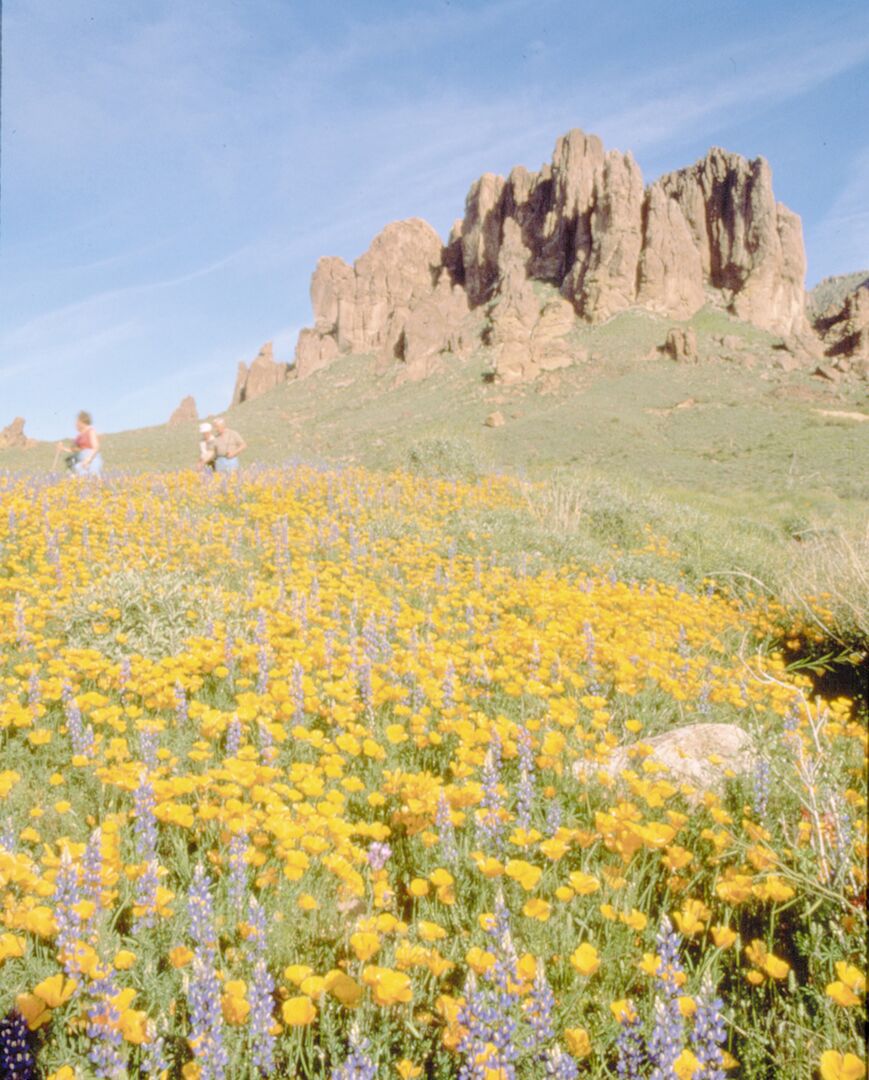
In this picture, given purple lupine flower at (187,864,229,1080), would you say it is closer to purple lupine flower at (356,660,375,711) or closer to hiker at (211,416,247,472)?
purple lupine flower at (356,660,375,711)

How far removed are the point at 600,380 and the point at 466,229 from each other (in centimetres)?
5328

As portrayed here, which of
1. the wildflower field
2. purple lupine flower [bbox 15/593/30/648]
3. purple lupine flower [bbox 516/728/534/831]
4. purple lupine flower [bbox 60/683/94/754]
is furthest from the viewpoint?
purple lupine flower [bbox 15/593/30/648]

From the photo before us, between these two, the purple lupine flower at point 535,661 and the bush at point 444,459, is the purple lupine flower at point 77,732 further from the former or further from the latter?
the bush at point 444,459

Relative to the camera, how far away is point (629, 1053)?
1.67 metres

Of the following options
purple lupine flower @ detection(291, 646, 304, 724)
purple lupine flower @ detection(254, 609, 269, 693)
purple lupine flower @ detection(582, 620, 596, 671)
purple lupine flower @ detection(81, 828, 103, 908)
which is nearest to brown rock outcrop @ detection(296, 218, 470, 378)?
purple lupine flower @ detection(582, 620, 596, 671)

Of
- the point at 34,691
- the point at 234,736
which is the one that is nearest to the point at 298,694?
the point at 234,736

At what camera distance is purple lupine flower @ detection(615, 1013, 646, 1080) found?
1629 mm

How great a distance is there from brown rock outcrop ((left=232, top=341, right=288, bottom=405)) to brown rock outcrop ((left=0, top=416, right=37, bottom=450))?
39.3 m

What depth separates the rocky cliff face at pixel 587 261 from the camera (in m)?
70.4

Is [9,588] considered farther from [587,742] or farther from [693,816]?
[693,816]

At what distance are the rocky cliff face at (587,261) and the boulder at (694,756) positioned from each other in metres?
55.7

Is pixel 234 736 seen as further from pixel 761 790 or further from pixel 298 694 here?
pixel 761 790

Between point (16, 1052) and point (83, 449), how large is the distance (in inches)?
454

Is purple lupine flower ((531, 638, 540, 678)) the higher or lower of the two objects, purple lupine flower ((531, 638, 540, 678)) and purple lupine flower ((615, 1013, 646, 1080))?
the higher
